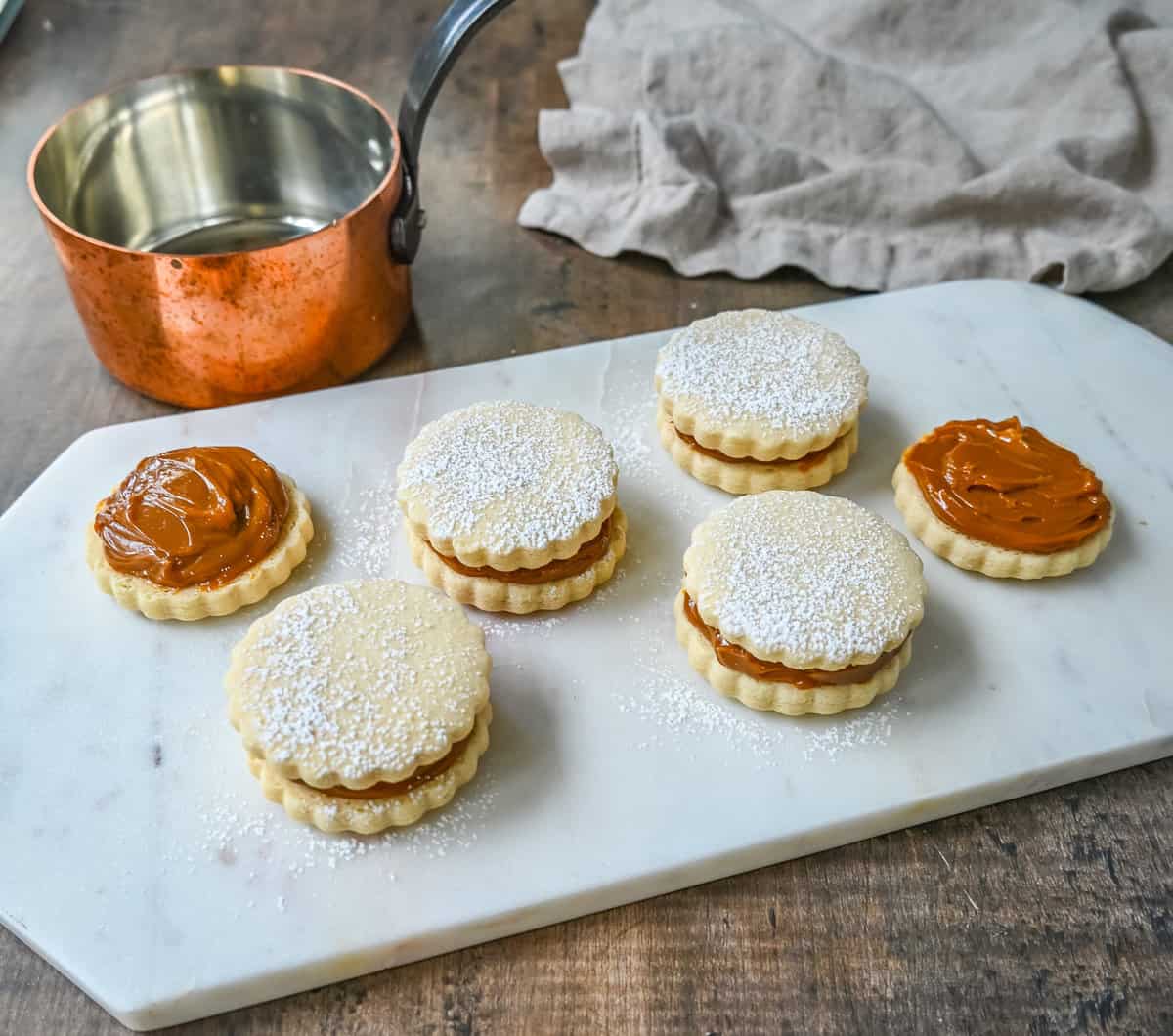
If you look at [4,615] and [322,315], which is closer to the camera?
[4,615]

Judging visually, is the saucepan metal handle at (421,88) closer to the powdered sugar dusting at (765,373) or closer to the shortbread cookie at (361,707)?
the powdered sugar dusting at (765,373)

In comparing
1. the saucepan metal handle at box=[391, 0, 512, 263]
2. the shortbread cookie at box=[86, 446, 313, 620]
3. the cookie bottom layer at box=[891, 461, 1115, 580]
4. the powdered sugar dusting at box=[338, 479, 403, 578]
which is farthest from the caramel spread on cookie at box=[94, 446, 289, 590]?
the cookie bottom layer at box=[891, 461, 1115, 580]

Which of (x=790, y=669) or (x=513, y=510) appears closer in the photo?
(x=790, y=669)

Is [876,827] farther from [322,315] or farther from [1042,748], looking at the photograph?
[322,315]

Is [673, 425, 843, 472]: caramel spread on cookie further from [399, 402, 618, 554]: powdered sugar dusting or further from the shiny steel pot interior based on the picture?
the shiny steel pot interior

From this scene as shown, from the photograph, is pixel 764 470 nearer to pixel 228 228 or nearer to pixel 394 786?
pixel 394 786

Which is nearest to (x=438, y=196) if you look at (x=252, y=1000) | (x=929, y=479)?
(x=929, y=479)

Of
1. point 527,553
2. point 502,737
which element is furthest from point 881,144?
point 502,737
